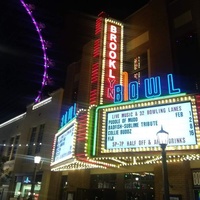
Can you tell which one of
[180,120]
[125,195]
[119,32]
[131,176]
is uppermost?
[119,32]

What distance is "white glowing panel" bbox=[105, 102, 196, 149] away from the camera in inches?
369

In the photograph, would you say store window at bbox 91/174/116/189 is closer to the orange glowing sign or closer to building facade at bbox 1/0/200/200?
building facade at bbox 1/0/200/200

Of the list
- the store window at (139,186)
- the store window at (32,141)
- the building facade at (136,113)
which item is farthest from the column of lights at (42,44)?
the store window at (139,186)

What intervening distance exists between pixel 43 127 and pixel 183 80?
14033 mm

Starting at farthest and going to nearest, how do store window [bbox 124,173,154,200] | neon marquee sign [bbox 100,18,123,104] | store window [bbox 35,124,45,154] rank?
1. store window [bbox 35,124,45,154]
2. neon marquee sign [bbox 100,18,123,104]
3. store window [bbox 124,173,154,200]

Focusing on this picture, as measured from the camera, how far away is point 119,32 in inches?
621

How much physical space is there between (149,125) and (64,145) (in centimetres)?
577

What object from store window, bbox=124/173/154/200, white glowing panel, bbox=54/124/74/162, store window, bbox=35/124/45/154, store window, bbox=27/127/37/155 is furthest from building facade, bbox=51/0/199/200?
store window, bbox=27/127/37/155

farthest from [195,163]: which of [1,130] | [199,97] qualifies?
[1,130]

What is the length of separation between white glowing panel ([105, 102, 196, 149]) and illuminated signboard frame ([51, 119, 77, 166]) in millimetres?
2100

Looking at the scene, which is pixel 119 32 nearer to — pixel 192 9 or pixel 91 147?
pixel 192 9

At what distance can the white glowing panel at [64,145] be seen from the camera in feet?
42.4

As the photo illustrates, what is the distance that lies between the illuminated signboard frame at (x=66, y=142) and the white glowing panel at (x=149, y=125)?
2.10 metres

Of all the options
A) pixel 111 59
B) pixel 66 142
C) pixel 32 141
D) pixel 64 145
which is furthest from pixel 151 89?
pixel 32 141
